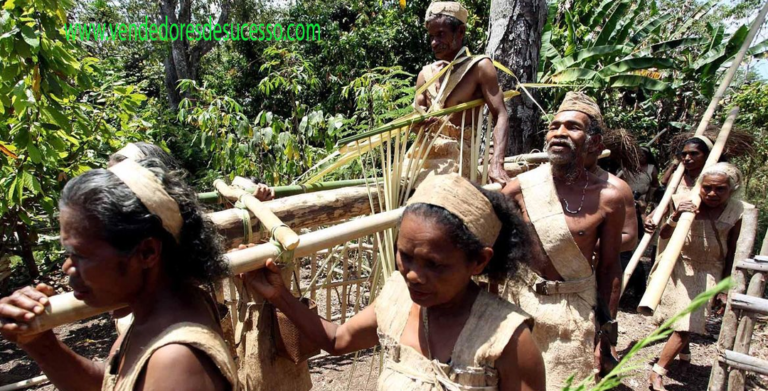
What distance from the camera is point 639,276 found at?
6.43 m

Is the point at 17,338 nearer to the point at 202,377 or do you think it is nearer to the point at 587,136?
the point at 202,377

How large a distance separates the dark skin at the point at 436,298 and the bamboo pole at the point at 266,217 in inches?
3.8

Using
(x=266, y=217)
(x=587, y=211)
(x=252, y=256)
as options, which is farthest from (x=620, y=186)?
(x=252, y=256)

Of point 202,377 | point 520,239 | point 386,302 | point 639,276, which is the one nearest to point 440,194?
point 520,239

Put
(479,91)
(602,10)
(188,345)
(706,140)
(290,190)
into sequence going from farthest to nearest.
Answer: (602,10), (706,140), (479,91), (290,190), (188,345)

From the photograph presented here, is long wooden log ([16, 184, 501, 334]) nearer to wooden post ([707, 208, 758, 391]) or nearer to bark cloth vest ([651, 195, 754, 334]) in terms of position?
wooden post ([707, 208, 758, 391])

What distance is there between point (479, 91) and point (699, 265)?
2777 millimetres

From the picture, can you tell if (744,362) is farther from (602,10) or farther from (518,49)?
(602,10)

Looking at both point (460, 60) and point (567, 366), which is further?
point (460, 60)

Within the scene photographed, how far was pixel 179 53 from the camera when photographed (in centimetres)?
1313

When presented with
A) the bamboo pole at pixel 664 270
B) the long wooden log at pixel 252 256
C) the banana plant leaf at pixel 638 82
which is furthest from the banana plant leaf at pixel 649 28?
the long wooden log at pixel 252 256

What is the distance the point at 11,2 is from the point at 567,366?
3.70 meters

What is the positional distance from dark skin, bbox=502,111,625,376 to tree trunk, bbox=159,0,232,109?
11691 mm

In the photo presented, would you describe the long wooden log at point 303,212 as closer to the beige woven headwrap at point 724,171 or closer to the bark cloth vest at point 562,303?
the bark cloth vest at point 562,303
